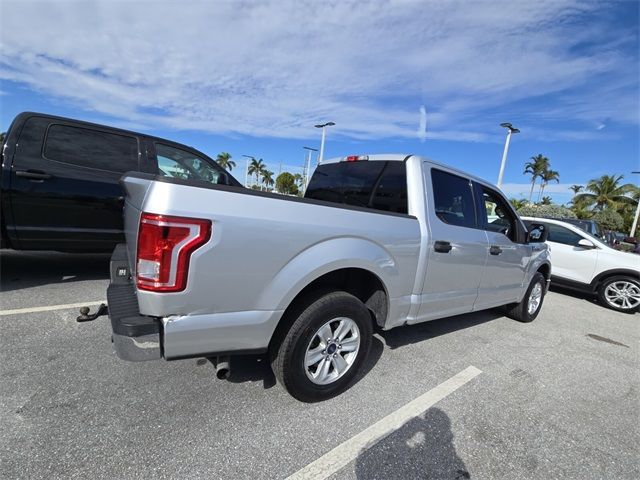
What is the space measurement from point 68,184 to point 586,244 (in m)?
8.76

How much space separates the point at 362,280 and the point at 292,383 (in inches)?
37.3

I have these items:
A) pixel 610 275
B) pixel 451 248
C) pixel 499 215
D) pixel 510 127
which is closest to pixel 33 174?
pixel 451 248

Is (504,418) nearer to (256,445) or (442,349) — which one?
(442,349)

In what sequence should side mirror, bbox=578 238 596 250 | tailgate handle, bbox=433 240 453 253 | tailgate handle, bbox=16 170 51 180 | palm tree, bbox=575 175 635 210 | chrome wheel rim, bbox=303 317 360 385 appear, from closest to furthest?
1. chrome wheel rim, bbox=303 317 360 385
2. tailgate handle, bbox=433 240 453 253
3. tailgate handle, bbox=16 170 51 180
4. side mirror, bbox=578 238 596 250
5. palm tree, bbox=575 175 635 210

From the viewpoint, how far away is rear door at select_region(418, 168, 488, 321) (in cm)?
303

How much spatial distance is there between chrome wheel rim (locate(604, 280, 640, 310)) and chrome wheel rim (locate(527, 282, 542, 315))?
9.12 feet

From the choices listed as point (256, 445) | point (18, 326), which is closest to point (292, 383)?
point (256, 445)

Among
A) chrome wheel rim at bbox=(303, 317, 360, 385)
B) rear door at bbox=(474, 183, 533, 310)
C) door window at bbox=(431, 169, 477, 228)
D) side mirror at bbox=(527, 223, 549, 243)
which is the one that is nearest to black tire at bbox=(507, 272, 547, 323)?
rear door at bbox=(474, 183, 533, 310)

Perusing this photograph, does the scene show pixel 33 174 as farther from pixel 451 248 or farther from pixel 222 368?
pixel 451 248

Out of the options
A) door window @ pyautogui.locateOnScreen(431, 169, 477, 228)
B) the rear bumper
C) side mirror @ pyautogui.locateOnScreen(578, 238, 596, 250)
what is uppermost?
door window @ pyautogui.locateOnScreen(431, 169, 477, 228)

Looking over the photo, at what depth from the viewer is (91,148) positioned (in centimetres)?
427

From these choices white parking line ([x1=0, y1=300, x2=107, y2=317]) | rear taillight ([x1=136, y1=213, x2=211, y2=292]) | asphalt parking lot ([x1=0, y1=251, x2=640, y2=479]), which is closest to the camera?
rear taillight ([x1=136, y1=213, x2=211, y2=292])

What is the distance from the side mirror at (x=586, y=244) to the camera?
696 cm

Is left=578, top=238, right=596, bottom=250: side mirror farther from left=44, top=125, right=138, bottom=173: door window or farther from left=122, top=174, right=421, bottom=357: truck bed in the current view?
left=44, top=125, right=138, bottom=173: door window
